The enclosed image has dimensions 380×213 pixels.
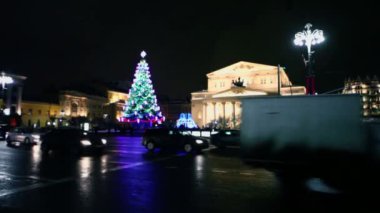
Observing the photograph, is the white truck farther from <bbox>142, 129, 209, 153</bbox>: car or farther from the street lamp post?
the street lamp post

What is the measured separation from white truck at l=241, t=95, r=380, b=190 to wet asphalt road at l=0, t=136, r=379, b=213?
26.1 inches

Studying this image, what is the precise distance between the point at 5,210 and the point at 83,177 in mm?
4188

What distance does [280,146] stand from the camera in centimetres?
942

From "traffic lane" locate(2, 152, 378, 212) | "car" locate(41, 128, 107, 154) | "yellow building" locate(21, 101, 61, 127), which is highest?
"yellow building" locate(21, 101, 61, 127)

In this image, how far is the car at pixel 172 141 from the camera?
21.2 meters

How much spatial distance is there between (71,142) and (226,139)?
11.5 m

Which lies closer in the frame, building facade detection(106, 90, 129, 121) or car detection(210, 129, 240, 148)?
car detection(210, 129, 240, 148)

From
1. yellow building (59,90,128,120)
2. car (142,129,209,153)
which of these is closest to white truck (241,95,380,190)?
car (142,129,209,153)

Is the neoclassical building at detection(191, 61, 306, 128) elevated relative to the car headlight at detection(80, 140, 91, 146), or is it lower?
elevated

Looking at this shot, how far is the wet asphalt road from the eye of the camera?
7340 mm

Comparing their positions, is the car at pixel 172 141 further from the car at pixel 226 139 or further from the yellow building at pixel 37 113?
A: the yellow building at pixel 37 113

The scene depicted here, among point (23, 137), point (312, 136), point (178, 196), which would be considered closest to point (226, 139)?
point (23, 137)

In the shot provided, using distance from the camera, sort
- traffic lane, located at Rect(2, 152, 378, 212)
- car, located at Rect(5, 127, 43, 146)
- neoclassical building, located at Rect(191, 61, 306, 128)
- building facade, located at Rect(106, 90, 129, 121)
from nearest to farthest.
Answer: traffic lane, located at Rect(2, 152, 378, 212)
car, located at Rect(5, 127, 43, 146)
neoclassical building, located at Rect(191, 61, 306, 128)
building facade, located at Rect(106, 90, 129, 121)

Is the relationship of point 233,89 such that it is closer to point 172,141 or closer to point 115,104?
point 115,104
